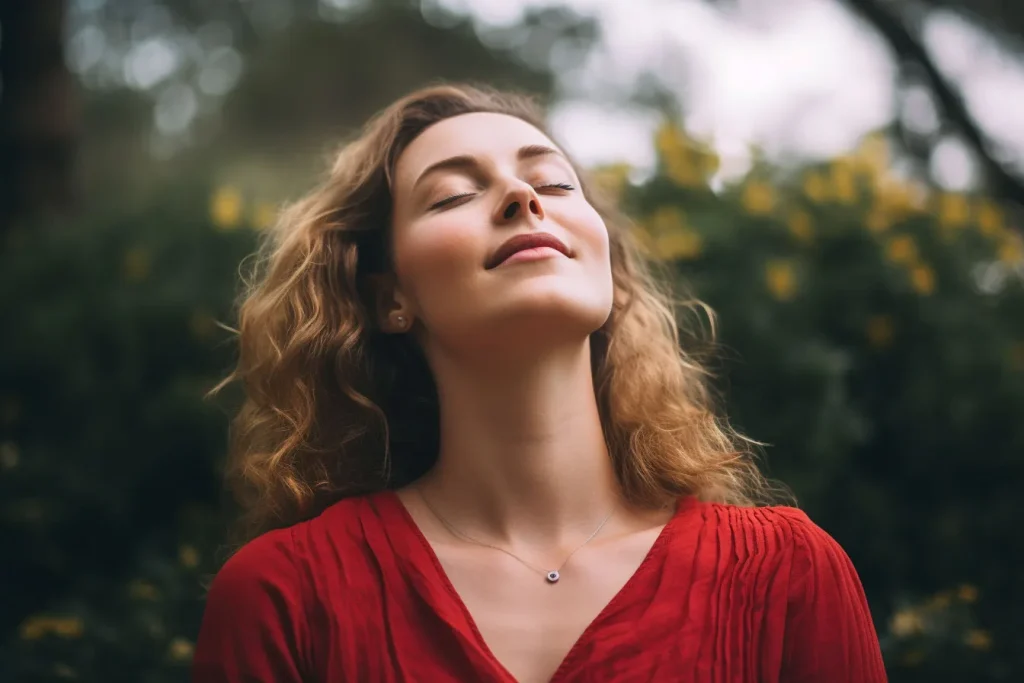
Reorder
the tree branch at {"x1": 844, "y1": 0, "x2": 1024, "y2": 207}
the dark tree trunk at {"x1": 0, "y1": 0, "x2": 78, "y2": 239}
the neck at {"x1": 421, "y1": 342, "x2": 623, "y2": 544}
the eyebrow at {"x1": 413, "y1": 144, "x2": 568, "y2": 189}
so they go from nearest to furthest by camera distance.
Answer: the neck at {"x1": 421, "y1": 342, "x2": 623, "y2": 544} → the eyebrow at {"x1": 413, "y1": 144, "x2": 568, "y2": 189} → the tree branch at {"x1": 844, "y1": 0, "x2": 1024, "y2": 207} → the dark tree trunk at {"x1": 0, "y1": 0, "x2": 78, "y2": 239}

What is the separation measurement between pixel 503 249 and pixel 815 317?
5.90ft

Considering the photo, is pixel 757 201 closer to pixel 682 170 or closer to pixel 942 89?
pixel 682 170

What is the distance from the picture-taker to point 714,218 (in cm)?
340

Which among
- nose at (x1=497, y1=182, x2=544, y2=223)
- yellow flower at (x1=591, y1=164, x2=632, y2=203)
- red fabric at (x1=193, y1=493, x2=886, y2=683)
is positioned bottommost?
red fabric at (x1=193, y1=493, x2=886, y2=683)

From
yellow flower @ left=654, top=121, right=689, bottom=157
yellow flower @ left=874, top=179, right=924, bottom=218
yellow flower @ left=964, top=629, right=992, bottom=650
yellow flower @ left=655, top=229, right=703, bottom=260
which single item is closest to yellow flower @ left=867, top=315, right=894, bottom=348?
yellow flower @ left=874, top=179, right=924, bottom=218

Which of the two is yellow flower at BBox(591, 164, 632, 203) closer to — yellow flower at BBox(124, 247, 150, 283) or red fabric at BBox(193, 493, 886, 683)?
yellow flower at BBox(124, 247, 150, 283)

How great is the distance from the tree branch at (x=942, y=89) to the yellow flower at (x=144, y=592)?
133 inches

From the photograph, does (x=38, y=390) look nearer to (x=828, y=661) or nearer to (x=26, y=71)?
(x=26, y=71)

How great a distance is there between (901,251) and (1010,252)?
1.95 ft

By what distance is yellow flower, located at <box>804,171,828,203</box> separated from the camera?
3.52 m

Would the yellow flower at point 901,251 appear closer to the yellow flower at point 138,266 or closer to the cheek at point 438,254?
the cheek at point 438,254

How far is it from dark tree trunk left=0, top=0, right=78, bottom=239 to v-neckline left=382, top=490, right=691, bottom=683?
3055 millimetres

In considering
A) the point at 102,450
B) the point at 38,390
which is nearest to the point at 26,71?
the point at 38,390

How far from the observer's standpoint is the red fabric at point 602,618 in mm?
1625
